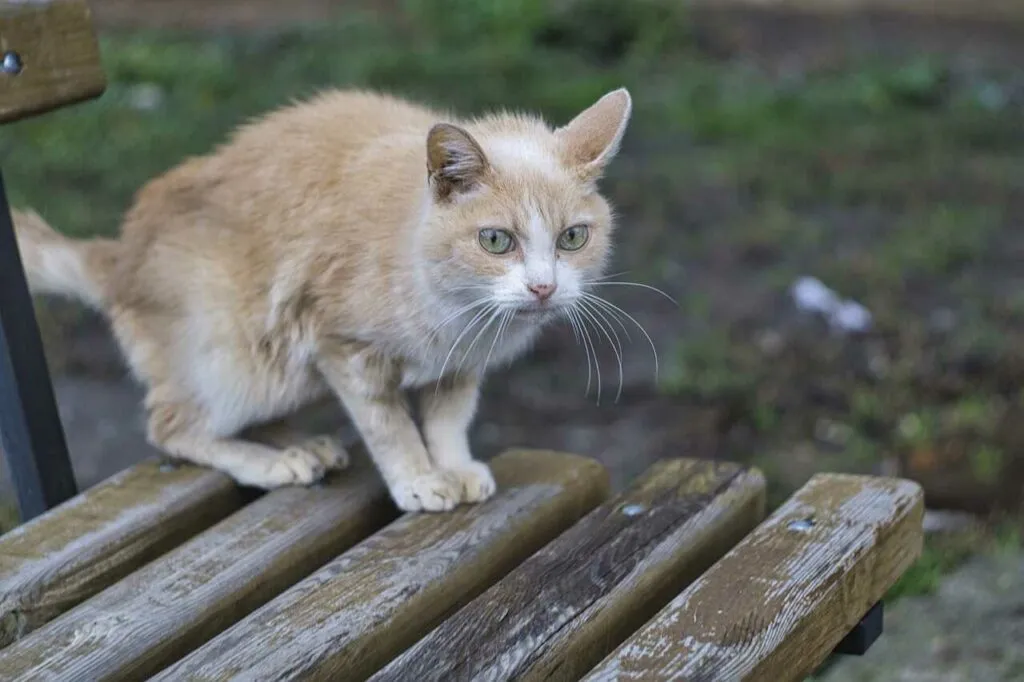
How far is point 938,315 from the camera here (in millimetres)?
4422

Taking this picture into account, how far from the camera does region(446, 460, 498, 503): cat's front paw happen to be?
2.55 metres

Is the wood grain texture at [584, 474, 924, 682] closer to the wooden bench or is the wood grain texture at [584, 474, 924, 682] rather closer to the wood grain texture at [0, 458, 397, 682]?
the wooden bench

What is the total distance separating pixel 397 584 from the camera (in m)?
2.16

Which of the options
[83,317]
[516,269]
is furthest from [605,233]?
[83,317]

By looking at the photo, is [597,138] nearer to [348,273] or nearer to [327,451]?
[348,273]

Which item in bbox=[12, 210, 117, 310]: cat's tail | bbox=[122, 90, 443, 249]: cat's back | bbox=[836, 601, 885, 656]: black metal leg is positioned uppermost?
bbox=[122, 90, 443, 249]: cat's back

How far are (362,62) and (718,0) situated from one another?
2091mm

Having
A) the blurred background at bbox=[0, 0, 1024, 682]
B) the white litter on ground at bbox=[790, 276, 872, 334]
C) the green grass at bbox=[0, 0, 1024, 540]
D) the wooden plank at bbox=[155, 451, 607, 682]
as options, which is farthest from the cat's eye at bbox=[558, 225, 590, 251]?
the white litter on ground at bbox=[790, 276, 872, 334]

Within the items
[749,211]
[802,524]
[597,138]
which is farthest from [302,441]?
[749,211]

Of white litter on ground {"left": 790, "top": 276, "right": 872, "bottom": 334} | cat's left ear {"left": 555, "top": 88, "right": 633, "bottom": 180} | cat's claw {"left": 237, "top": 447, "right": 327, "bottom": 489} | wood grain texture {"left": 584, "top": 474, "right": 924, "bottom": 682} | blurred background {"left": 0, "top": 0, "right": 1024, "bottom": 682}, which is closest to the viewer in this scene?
wood grain texture {"left": 584, "top": 474, "right": 924, "bottom": 682}

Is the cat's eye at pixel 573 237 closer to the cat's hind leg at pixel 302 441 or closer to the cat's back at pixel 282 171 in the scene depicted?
the cat's back at pixel 282 171

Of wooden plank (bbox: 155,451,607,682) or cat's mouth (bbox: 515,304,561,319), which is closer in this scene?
wooden plank (bbox: 155,451,607,682)

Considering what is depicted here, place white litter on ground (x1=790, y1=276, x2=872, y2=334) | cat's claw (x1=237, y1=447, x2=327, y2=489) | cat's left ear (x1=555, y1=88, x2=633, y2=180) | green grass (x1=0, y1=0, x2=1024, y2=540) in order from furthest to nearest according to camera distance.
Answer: white litter on ground (x1=790, y1=276, x2=872, y2=334) → green grass (x1=0, y1=0, x2=1024, y2=540) → cat's claw (x1=237, y1=447, x2=327, y2=489) → cat's left ear (x1=555, y1=88, x2=633, y2=180)

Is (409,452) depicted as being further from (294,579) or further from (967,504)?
(967,504)
